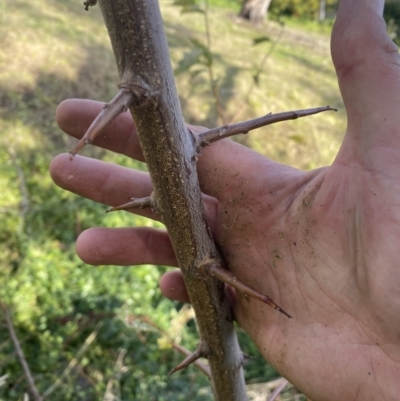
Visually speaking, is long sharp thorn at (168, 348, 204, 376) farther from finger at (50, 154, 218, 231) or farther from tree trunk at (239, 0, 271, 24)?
tree trunk at (239, 0, 271, 24)

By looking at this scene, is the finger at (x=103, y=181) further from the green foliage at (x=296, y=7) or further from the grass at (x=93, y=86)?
the green foliage at (x=296, y=7)

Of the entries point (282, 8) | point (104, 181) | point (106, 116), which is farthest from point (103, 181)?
point (282, 8)

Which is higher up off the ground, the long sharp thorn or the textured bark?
the textured bark

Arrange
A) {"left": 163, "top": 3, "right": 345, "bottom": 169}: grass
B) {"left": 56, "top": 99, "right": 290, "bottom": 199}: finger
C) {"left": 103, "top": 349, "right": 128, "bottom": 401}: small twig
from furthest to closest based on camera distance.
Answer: {"left": 163, "top": 3, "right": 345, "bottom": 169}: grass < {"left": 103, "top": 349, "right": 128, "bottom": 401}: small twig < {"left": 56, "top": 99, "right": 290, "bottom": 199}: finger

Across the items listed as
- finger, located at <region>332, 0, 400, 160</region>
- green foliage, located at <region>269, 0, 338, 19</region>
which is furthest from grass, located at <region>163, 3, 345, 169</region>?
green foliage, located at <region>269, 0, 338, 19</region>

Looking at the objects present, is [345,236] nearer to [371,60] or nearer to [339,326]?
[339,326]

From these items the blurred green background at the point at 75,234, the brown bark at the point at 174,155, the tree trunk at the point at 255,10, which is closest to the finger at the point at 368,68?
the brown bark at the point at 174,155

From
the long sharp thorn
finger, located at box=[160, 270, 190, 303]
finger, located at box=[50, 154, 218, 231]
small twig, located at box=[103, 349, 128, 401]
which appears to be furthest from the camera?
small twig, located at box=[103, 349, 128, 401]

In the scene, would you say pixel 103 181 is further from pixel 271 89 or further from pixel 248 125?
pixel 271 89
